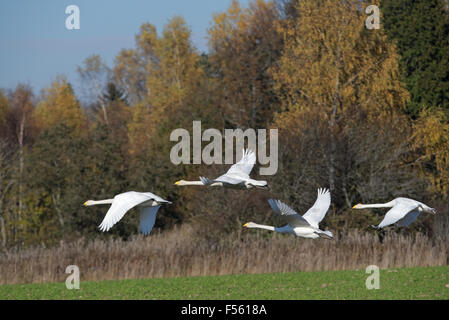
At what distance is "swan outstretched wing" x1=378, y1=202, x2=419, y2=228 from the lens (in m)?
15.3

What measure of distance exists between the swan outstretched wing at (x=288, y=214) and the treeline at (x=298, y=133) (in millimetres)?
13953

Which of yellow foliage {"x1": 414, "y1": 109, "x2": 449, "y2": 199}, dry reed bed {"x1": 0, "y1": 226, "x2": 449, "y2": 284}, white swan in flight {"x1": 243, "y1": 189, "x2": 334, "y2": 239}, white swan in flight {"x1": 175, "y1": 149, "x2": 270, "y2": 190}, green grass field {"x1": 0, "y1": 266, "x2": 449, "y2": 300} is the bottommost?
green grass field {"x1": 0, "y1": 266, "x2": 449, "y2": 300}

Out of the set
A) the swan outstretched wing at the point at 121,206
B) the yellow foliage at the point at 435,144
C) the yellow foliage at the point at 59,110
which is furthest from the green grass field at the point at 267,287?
the yellow foliage at the point at 59,110

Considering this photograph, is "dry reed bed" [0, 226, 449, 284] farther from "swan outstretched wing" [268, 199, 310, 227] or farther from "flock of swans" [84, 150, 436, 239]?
"swan outstretched wing" [268, 199, 310, 227]

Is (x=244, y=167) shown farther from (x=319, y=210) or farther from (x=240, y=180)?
(x=319, y=210)

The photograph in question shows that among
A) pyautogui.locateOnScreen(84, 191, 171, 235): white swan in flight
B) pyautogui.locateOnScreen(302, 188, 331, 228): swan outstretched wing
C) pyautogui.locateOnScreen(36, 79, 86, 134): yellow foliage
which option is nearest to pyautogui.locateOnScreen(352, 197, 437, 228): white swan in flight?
pyautogui.locateOnScreen(302, 188, 331, 228): swan outstretched wing

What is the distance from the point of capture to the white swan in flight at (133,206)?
1403cm

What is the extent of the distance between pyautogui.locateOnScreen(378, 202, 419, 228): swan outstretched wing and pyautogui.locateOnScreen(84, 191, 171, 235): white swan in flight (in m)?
4.02

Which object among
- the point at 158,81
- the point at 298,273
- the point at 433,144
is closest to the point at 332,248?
the point at 298,273

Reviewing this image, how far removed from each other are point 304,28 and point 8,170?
14.3 meters

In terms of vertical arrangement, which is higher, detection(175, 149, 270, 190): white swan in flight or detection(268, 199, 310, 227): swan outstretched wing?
detection(175, 149, 270, 190): white swan in flight

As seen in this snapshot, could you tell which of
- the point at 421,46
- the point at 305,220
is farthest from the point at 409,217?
the point at 421,46

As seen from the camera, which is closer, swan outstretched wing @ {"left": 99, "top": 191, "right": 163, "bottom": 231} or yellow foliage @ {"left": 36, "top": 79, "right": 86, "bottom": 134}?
swan outstretched wing @ {"left": 99, "top": 191, "right": 163, "bottom": 231}

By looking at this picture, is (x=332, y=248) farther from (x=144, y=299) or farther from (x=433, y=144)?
(x=433, y=144)
